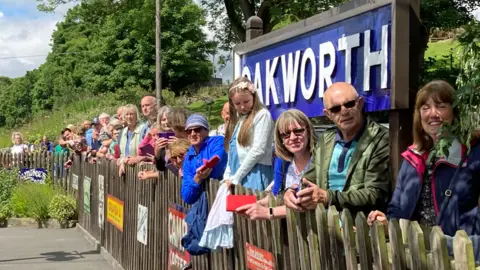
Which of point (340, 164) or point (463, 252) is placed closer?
point (463, 252)

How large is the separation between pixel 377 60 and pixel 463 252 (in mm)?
1824

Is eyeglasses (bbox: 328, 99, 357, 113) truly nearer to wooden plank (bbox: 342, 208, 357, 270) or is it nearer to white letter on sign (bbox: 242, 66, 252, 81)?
wooden plank (bbox: 342, 208, 357, 270)

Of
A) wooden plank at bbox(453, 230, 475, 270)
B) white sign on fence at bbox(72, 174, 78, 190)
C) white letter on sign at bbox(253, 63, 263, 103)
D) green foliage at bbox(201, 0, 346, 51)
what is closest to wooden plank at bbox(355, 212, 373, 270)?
wooden plank at bbox(453, 230, 475, 270)

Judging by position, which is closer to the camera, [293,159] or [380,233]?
[380,233]

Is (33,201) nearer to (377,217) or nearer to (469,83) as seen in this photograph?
(377,217)

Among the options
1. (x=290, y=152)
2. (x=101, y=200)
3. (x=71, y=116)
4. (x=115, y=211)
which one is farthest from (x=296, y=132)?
(x=71, y=116)

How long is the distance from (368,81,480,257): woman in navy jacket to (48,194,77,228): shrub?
11002 mm

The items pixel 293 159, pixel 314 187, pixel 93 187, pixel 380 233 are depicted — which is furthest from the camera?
pixel 93 187

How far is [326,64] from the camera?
14.9 ft

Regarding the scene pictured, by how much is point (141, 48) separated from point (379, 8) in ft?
160

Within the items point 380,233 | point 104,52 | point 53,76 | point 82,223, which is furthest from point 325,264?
point 53,76

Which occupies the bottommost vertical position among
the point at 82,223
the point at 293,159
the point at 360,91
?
the point at 82,223

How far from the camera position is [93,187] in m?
11.1

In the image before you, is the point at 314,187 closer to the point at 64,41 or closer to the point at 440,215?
the point at 440,215
